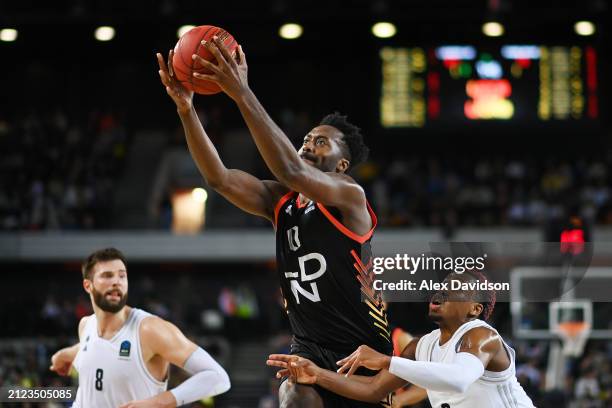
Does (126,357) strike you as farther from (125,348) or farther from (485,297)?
(485,297)

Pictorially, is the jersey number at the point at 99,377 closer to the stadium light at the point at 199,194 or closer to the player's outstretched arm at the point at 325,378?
the player's outstretched arm at the point at 325,378

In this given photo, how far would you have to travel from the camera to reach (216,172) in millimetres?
5305

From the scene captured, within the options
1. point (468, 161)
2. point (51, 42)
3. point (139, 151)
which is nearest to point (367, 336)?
point (468, 161)

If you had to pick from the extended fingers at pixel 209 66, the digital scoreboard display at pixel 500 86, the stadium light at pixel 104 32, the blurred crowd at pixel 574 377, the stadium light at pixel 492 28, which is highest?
the stadium light at pixel 104 32

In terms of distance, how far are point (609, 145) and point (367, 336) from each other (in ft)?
63.4

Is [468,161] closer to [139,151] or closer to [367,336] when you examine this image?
[139,151]

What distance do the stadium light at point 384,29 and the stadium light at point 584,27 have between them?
3.85 meters

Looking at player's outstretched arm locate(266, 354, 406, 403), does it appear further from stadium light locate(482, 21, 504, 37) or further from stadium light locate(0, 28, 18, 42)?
stadium light locate(0, 28, 18, 42)

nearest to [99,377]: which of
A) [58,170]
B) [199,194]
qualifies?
[199,194]

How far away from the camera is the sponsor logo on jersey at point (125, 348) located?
588cm

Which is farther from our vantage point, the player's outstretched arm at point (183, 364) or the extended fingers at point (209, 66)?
the player's outstretched arm at point (183, 364)

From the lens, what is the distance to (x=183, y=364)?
5.79m

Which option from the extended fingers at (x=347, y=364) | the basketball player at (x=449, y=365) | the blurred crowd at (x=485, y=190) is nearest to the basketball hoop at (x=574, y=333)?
the basketball player at (x=449, y=365)

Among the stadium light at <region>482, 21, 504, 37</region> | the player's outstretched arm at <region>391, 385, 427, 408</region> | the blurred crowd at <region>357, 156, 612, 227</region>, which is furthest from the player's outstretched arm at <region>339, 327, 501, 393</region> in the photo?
the stadium light at <region>482, 21, 504, 37</region>
